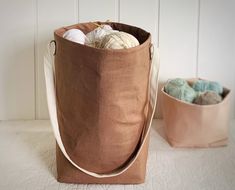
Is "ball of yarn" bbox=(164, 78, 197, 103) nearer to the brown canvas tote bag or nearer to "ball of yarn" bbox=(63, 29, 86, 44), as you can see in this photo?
the brown canvas tote bag

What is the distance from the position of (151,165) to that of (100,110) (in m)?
0.20

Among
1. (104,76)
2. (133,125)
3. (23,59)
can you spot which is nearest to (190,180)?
(133,125)

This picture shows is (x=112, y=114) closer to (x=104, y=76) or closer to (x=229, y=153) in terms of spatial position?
A: (x=104, y=76)

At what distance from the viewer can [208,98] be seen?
2.31 feet

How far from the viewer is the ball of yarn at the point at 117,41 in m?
0.55

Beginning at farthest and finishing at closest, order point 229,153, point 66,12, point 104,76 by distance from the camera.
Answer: point 66,12, point 229,153, point 104,76

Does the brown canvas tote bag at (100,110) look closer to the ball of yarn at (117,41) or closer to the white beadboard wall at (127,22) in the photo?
the ball of yarn at (117,41)

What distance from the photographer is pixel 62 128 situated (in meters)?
0.60

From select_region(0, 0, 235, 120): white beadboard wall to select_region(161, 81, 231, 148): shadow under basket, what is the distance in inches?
6.1

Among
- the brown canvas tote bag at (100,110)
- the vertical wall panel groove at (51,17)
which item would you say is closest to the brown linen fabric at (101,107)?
the brown canvas tote bag at (100,110)

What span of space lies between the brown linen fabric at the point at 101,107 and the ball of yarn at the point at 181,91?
14 cm

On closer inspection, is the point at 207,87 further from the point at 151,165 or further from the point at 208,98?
the point at 151,165

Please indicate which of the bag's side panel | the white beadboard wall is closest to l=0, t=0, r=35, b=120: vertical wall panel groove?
the white beadboard wall

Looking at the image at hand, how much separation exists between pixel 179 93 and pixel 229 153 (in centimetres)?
18
